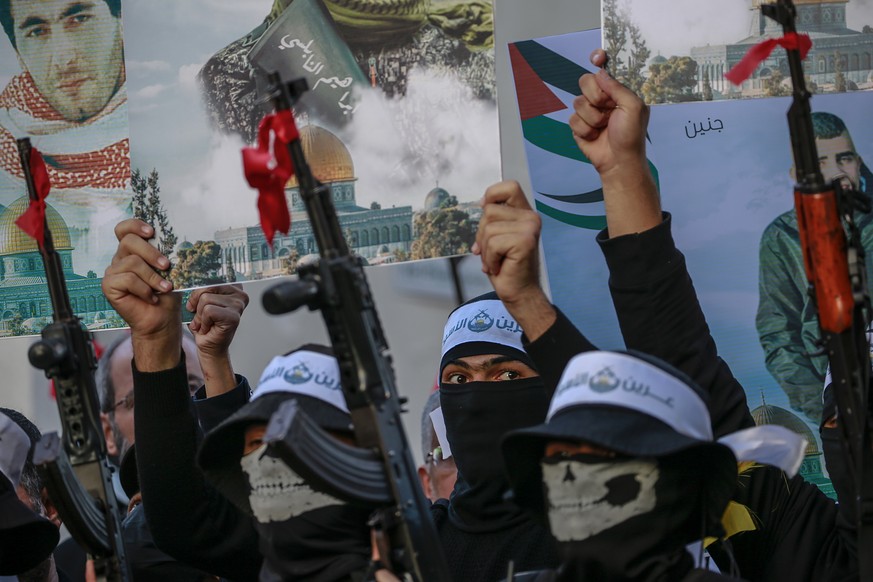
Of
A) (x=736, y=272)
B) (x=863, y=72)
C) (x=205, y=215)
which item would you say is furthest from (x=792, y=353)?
(x=205, y=215)

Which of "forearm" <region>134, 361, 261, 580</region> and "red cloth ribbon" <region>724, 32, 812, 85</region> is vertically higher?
"red cloth ribbon" <region>724, 32, 812, 85</region>

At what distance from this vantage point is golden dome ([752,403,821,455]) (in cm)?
361

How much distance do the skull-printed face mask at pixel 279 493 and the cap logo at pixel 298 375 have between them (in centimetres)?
23

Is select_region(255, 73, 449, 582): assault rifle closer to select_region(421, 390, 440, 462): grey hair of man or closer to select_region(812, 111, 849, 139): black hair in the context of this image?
select_region(812, 111, 849, 139): black hair

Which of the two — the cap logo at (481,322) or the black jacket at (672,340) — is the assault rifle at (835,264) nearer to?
the black jacket at (672,340)

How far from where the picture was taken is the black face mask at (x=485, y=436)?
11.1ft

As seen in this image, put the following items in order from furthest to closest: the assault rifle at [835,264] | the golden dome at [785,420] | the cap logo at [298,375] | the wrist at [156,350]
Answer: the golden dome at [785,420] < the wrist at [156,350] < the cap logo at [298,375] < the assault rifle at [835,264]

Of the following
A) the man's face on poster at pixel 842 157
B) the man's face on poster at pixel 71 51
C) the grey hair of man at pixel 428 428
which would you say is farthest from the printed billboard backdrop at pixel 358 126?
the grey hair of man at pixel 428 428

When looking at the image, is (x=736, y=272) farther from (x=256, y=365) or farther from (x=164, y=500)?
(x=256, y=365)

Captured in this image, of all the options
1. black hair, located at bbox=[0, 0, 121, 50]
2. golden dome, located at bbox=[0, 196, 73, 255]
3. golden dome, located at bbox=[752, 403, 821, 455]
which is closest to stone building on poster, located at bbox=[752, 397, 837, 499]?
golden dome, located at bbox=[752, 403, 821, 455]

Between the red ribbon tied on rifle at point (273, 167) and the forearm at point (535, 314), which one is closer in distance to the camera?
the red ribbon tied on rifle at point (273, 167)

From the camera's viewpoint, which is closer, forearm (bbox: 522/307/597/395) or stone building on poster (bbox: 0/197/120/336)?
forearm (bbox: 522/307/597/395)

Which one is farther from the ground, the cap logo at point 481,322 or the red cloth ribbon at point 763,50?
the red cloth ribbon at point 763,50

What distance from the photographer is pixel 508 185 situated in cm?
308
